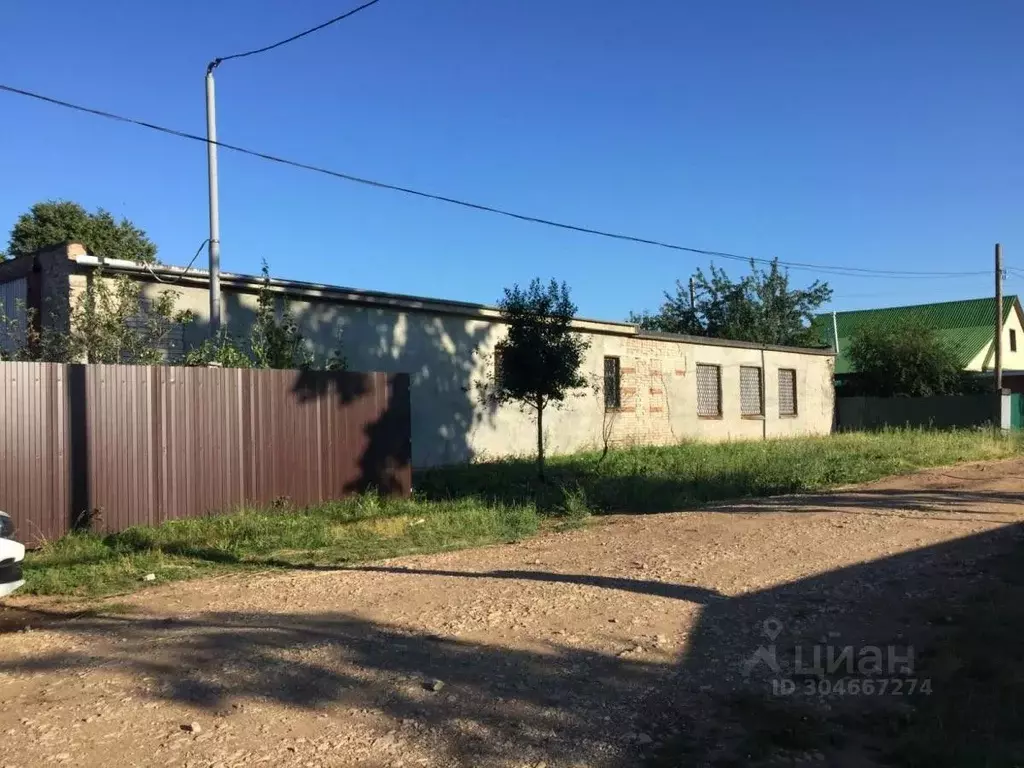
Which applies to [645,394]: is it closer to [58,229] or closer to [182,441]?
[182,441]

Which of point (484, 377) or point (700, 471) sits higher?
point (484, 377)

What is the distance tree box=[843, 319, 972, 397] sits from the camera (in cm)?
3025

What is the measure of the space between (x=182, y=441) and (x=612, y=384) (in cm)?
1333

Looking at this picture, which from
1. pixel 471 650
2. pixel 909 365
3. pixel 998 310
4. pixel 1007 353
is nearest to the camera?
pixel 471 650

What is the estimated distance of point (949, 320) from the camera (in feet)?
147

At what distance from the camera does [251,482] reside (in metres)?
11.3

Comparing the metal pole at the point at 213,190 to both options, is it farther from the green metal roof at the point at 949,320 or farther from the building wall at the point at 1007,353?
the building wall at the point at 1007,353

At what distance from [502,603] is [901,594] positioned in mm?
3242

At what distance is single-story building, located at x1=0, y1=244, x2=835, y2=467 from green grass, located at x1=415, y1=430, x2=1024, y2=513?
1.03m

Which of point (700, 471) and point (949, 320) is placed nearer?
point (700, 471)

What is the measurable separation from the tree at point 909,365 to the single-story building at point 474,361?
173 inches

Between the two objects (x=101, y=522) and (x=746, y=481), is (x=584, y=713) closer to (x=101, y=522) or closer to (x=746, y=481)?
(x=101, y=522)

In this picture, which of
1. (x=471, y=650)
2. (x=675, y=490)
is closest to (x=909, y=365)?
(x=675, y=490)

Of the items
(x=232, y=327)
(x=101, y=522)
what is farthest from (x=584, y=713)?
(x=232, y=327)
